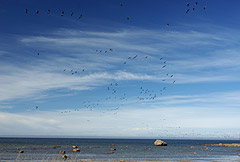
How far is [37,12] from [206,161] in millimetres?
51114

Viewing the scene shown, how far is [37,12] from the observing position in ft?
61.2

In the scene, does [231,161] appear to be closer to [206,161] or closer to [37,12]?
[206,161]

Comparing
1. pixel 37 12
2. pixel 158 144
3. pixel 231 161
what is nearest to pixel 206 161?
pixel 231 161

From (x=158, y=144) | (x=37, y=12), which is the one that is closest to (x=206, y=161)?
(x=37, y=12)

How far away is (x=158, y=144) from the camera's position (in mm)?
131625

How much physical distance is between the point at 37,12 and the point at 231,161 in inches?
2116

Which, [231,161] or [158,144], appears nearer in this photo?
[231,161]

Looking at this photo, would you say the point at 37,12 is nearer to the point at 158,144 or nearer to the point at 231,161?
the point at 231,161

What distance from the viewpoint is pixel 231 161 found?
187ft

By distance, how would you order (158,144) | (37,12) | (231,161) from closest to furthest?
1. (37,12)
2. (231,161)
3. (158,144)

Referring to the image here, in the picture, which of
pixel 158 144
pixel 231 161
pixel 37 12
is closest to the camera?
pixel 37 12

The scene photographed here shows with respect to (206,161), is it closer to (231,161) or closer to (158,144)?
(231,161)

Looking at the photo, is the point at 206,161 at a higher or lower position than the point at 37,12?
lower

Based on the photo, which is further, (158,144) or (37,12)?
(158,144)
